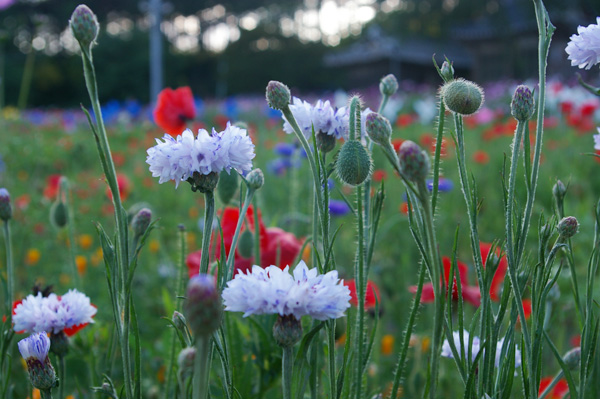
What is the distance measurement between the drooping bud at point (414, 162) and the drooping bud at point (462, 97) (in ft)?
0.44

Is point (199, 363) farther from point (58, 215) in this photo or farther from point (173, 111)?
point (173, 111)

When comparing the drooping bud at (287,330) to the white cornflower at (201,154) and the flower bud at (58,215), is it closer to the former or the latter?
the white cornflower at (201,154)

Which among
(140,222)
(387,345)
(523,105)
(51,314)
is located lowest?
(387,345)

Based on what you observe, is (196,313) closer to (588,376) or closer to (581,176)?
(588,376)

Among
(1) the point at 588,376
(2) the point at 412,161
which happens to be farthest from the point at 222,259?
(1) the point at 588,376

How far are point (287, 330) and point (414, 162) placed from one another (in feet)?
0.52

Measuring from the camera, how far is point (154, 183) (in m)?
3.11

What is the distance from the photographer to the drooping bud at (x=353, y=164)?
0.56 metres

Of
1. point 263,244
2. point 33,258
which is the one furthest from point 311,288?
point 33,258

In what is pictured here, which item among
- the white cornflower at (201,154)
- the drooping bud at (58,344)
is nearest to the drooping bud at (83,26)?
the white cornflower at (201,154)

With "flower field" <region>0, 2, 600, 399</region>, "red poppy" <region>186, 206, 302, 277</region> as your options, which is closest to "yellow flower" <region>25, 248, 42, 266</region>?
"flower field" <region>0, 2, 600, 399</region>

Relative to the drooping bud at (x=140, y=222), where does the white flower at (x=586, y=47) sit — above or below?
above

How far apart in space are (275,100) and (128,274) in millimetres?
Answer: 207

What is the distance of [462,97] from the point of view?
54cm
